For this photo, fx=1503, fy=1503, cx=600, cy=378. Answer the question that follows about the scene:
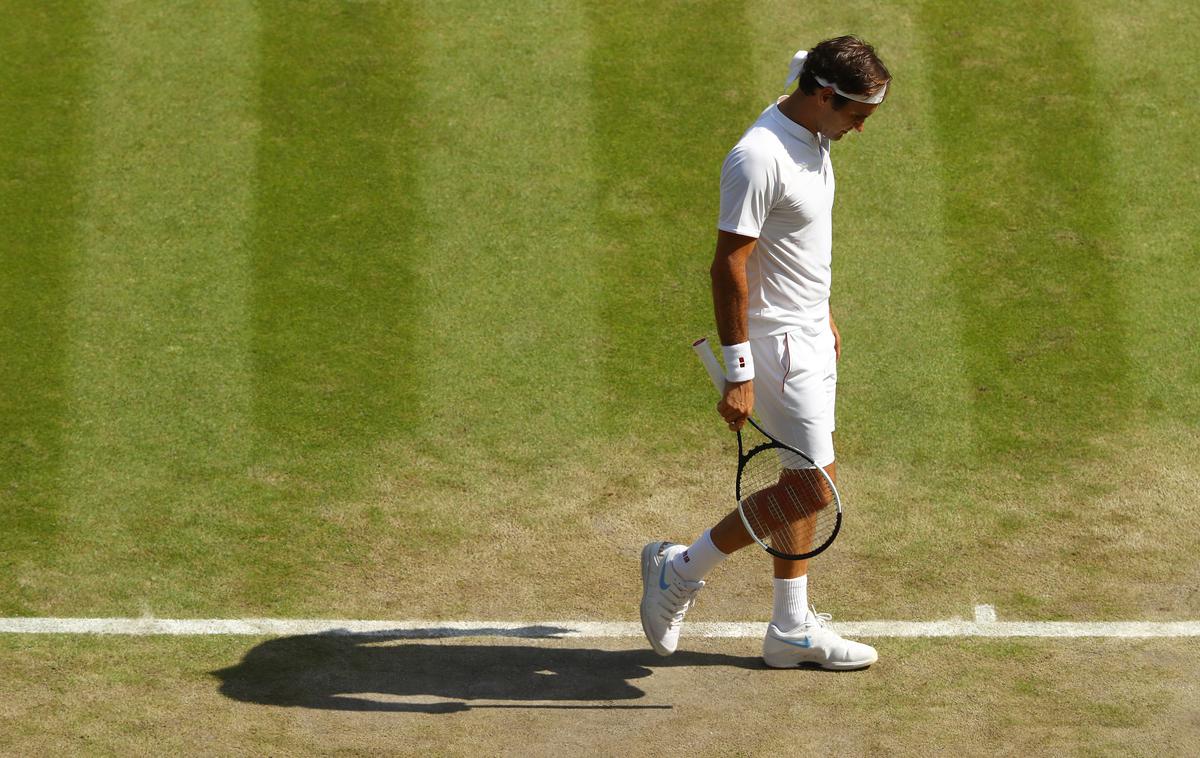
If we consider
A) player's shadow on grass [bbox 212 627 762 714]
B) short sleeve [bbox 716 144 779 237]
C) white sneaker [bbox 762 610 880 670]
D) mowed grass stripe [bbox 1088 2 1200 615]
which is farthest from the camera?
mowed grass stripe [bbox 1088 2 1200 615]

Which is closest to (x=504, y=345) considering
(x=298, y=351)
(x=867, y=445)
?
(x=298, y=351)

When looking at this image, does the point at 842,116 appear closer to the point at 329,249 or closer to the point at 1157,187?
the point at 329,249

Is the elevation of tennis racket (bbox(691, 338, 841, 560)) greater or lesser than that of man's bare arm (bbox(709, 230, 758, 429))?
lesser

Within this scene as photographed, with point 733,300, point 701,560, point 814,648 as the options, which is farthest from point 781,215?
point 814,648

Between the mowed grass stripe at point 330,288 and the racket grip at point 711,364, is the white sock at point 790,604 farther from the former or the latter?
the mowed grass stripe at point 330,288

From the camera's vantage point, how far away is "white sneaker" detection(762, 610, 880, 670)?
6605 millimetres

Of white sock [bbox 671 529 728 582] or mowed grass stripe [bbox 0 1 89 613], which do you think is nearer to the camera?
white sock [bbox 671 529 728 582]

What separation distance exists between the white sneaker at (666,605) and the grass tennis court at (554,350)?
170 millimetres

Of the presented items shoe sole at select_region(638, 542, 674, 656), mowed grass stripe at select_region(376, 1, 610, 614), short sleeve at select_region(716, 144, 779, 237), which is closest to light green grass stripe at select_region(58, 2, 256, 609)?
mowed grass stripe at select_region(376, 1, 610, 614)

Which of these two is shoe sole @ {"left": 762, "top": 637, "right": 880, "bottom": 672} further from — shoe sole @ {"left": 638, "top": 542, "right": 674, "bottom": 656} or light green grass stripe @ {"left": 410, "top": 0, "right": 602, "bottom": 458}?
light green grass stripe @ {"left": 410, "top": 0, "right": 602, "bottom": 458}

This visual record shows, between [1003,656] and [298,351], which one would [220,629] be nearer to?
[298,351]

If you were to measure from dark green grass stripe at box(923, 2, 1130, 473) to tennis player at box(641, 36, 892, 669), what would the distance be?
2131 millimetres

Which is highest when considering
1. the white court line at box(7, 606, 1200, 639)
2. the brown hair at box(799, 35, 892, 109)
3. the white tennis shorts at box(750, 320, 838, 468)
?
the brown hair at box(799, 35, 892, 109)

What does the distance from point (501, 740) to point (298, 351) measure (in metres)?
3.31
